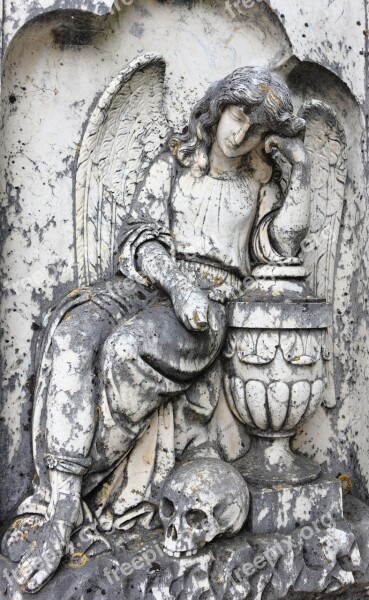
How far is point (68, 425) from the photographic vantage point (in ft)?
7.17

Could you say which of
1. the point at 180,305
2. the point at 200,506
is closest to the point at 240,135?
the point at 180,305

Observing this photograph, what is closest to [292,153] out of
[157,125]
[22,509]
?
[157,125]

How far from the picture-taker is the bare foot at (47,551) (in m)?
2.04

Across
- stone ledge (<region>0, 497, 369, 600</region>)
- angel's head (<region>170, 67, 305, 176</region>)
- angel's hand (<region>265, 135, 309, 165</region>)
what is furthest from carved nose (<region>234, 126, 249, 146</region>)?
stone ledge (<region>0, 497, 369, 600</region>)

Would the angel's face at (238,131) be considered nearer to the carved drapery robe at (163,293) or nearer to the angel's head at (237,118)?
the angel's head at (237,118)

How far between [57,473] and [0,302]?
668 millimetres

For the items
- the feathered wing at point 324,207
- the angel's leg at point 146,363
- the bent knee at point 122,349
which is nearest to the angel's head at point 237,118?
the feathered wing at point 324,207

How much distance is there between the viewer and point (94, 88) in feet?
8.42

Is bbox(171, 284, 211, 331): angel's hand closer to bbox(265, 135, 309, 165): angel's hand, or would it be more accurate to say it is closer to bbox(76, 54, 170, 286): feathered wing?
bbox(76, 54, 170, 286): feathered wing

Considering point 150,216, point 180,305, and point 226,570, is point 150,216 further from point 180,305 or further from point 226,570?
point 226,570

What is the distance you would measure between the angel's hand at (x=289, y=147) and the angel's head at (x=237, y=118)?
26 millimetres

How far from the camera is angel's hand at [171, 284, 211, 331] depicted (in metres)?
2.17

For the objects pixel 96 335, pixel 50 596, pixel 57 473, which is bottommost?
pixel 50 596

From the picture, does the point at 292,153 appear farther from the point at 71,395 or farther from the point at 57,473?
the point at 57,473
